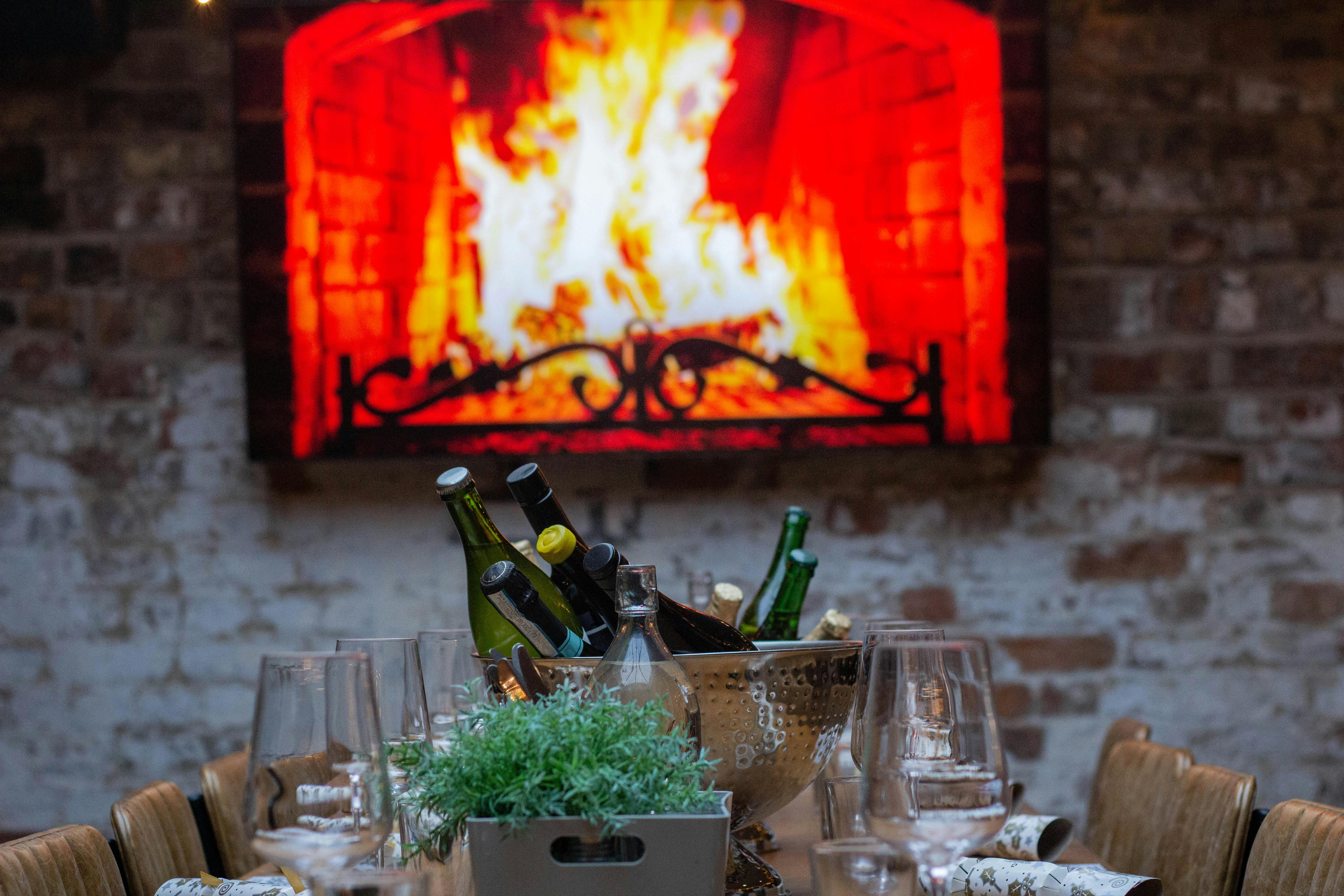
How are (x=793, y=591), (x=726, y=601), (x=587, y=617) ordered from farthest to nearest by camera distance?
1. (x=793, y=591)
2. (x=726, y=601)
3. (x=587, y=617)

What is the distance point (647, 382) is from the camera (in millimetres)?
2936

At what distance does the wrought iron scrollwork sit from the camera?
2920 mm

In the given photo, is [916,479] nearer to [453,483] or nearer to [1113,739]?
[1113,739]

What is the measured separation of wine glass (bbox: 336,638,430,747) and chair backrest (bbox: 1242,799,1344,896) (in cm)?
91

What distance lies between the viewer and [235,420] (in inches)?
118

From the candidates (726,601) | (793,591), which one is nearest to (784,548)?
(793,591)

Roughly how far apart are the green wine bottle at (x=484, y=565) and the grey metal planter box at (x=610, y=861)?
0.37 metres

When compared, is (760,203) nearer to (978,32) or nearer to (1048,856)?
(978,32)

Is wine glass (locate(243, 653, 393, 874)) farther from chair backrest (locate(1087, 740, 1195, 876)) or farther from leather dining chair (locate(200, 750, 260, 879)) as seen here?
chair backrest (locate(1087, 740, 1195, 876))

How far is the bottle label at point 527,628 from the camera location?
115 centimetres

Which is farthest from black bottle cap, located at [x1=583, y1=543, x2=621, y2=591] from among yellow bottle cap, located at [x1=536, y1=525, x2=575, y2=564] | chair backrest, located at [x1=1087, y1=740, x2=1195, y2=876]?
chair backrest, located at [x1=1087, y1=740, x2=1195, y2=876]

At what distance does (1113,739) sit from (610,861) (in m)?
1.63

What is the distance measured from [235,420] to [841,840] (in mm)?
2355

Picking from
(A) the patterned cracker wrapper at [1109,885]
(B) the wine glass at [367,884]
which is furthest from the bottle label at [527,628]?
(A) the patterned cracker wrapper at [1109,885]
